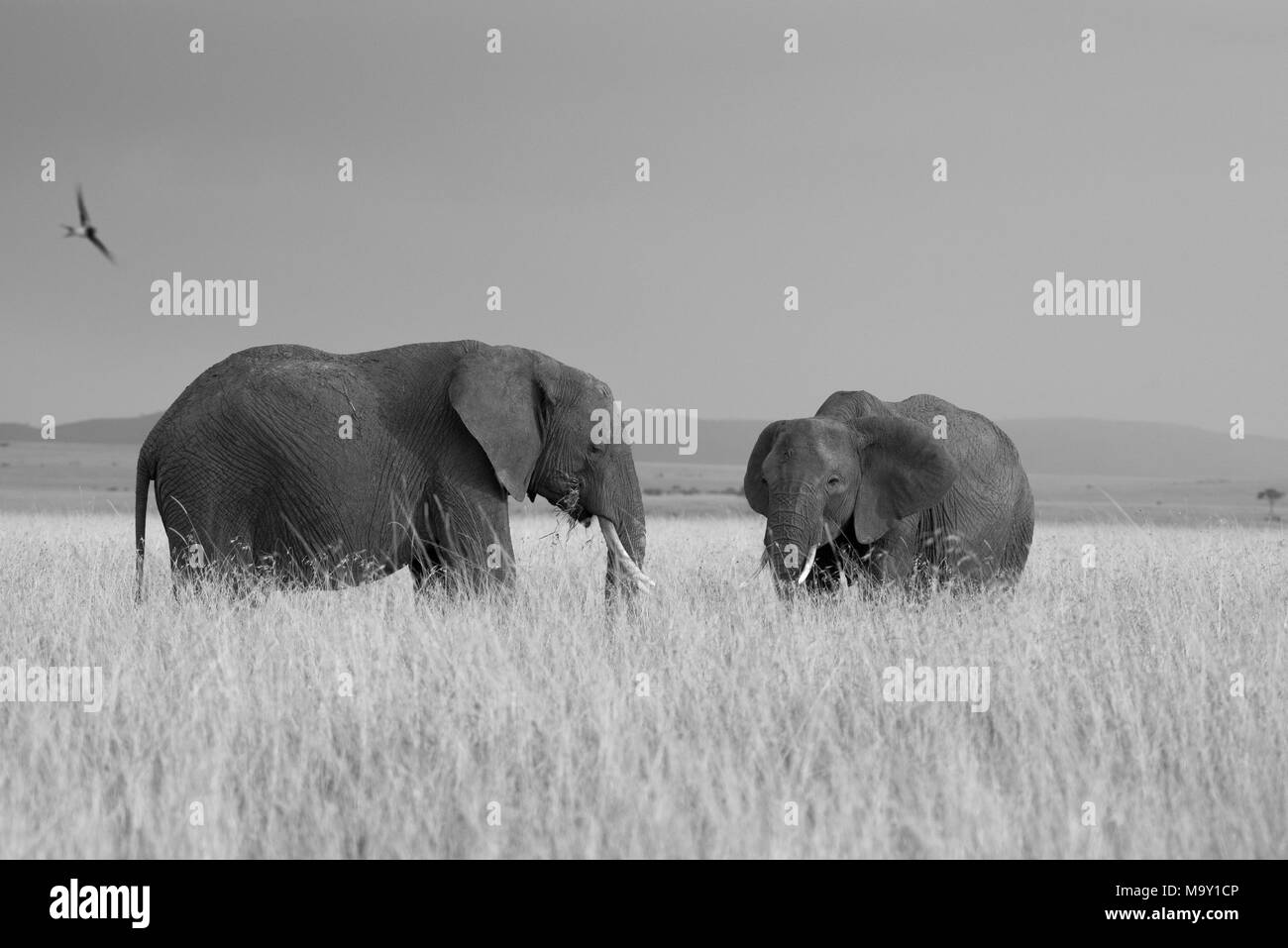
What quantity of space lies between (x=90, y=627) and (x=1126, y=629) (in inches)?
316

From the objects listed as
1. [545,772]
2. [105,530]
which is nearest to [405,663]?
Answer: [545,772]

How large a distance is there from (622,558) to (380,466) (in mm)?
2185

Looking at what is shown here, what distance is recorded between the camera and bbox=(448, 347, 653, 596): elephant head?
12.0 m

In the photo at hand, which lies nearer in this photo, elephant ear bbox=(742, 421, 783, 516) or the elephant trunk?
the elephant trunk

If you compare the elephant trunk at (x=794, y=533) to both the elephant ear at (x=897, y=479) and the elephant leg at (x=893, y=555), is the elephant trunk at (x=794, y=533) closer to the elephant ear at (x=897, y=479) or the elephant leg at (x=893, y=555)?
the elephant ear at (x=897, y=479)

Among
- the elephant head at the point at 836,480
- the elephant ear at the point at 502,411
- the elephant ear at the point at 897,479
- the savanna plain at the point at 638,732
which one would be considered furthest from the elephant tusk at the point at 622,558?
the elephant ear at the point at 897,479

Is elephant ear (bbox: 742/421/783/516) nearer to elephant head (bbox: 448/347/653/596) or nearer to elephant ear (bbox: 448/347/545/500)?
elephant head (bbox: 448/347/653/596)

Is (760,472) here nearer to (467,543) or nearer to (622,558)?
(622,558)

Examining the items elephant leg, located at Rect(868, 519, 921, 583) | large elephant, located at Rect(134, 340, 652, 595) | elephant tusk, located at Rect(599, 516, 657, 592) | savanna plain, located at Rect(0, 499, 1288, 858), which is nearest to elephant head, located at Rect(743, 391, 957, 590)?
elephant leg, located at Rect(868, 519, 921, 583)

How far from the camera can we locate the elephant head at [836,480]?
1170 centimetres

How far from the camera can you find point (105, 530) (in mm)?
25031

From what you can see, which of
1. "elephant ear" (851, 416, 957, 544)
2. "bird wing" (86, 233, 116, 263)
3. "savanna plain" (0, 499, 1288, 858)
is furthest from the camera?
"bird wing" (86, 233, 116, 263)

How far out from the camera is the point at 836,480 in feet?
39.1

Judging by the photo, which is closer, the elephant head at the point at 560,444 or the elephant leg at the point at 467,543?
the elephant leg at the point at 467,543
